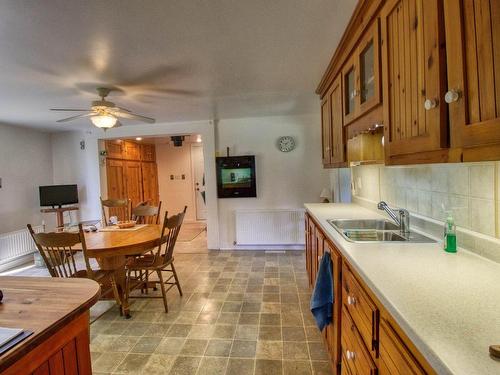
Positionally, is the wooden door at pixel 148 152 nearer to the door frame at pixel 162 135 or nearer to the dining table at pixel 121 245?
the door frame at pixel 162 135

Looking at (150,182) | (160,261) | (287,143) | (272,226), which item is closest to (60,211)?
(150,182)

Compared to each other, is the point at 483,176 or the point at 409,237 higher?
the point at 483,176

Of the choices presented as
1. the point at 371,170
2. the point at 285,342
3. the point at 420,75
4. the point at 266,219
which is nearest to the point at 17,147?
the point at 266,219

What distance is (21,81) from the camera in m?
2.53

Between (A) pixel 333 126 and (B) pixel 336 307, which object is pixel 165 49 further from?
(B) pixel 336 307

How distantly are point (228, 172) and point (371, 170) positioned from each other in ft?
8.30

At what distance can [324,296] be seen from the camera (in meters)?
1.73

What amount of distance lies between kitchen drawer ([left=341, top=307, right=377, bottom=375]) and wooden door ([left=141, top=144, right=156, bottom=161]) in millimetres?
6309

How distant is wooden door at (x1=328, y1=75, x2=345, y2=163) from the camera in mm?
2357

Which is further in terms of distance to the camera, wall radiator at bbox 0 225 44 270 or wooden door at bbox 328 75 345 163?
wall radiator at bbox 0 225 44 270

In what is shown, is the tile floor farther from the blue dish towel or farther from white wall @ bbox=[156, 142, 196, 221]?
white wall @ bbox=[156, 142, 196, 221]

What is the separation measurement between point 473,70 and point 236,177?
392cm

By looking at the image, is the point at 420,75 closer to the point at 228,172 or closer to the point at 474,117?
the point at 474,117

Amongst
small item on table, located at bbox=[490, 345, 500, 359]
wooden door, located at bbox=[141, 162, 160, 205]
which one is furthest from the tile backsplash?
wooden door, located at bbox=[141, 162, 160, 205]
